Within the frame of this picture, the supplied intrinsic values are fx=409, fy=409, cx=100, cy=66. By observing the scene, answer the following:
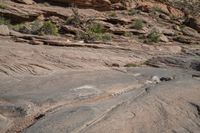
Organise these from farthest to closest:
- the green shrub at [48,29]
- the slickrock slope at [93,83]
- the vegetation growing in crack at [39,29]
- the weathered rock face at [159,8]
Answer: the weathered rock face at [159,8]
the green shrub at [48,29]
the vegetation growing in crack at [39,29]
the slickrock slope at [93,83]

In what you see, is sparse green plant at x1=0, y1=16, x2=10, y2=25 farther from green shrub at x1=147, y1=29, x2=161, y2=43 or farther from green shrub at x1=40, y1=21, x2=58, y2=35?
green shrub at x1=147, y1=29, x2=161, y2=43

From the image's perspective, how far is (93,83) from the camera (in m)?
8.77

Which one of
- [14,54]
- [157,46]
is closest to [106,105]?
[14,54]

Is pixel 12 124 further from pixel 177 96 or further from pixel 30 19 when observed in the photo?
pixel 30 19

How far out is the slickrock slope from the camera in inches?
269

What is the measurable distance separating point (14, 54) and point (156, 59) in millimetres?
4853

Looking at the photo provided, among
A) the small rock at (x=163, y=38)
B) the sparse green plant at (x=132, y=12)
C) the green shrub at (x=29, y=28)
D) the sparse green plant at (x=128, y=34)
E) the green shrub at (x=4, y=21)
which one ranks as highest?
the sparse green plant at (x=132, y=12)

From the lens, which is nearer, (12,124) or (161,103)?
(12,124)

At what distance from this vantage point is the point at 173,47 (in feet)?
57.7

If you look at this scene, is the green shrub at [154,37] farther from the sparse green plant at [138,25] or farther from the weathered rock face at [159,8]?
the weathered rock face at [159,8]

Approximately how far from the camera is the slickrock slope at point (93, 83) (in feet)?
22.5

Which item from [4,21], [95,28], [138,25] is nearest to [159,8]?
[138,25]

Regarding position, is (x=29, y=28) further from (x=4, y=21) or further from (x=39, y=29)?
(x=4, y=21)

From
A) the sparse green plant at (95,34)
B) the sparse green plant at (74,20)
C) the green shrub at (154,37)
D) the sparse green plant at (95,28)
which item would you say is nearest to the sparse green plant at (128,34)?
the green shrub at (154,37)
